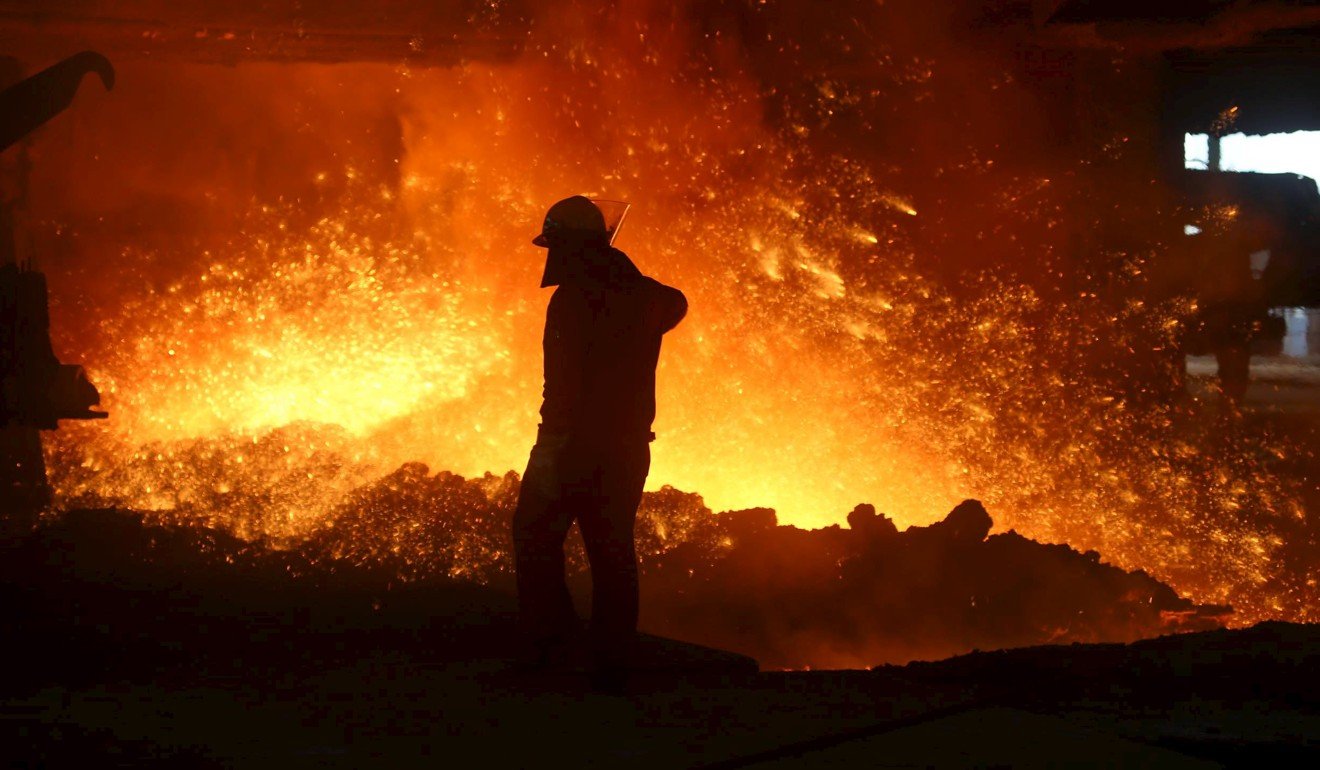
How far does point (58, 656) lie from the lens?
14.3 feet

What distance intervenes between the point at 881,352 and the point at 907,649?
A: 3.38 m

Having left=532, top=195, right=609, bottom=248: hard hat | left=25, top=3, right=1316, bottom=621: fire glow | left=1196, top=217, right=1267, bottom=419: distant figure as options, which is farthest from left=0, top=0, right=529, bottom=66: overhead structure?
left=1196, top=217, right=1267, bottom=419: distant figure

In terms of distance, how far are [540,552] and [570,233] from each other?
99 centimetres

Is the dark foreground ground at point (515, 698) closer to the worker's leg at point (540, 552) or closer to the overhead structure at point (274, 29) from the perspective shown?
the worker's leg at point (540, 552)

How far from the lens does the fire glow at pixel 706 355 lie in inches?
339

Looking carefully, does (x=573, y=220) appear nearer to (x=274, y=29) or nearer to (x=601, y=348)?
(x=601, y=348)

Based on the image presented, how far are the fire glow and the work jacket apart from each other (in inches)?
161

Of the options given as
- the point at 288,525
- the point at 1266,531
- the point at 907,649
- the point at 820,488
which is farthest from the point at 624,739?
the point at 1266,531

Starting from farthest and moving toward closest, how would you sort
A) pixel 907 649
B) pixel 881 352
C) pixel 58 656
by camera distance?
1. pixel 881 352
2. pixel 907 649
3. pixel 58 656

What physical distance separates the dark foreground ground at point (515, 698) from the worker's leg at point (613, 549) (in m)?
0.21

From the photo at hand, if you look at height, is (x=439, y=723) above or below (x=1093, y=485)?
below

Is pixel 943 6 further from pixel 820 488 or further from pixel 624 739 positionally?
pixel 624 739

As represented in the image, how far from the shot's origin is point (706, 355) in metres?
9.30

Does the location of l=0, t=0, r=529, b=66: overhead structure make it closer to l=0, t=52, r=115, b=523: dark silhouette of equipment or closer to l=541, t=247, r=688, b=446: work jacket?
l=0, t=52, r=115, b=523: dark silhouette of equipment
